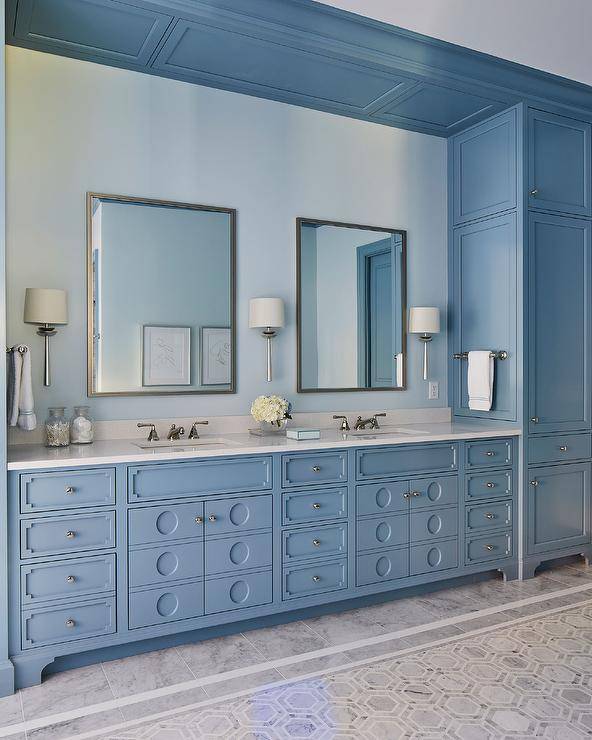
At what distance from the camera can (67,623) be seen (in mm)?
2439

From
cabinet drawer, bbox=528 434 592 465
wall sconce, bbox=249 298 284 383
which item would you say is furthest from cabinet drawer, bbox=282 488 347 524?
cabinet drawer, bbox=528 434 592 465

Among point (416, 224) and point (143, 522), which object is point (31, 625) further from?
point (416, 224)

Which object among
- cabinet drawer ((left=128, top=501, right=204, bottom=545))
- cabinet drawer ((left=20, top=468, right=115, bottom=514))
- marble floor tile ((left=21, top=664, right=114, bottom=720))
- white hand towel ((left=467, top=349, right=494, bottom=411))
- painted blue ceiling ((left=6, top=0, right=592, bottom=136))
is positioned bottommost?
marble floor tile ((left=21, top=664, right=114, bottom=720))

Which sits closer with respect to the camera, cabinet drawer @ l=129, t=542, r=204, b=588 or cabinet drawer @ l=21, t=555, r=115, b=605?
cabinet drawer @ l=21, t=555, r=115, b=605

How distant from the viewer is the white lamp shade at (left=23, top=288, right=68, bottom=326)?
109 inches

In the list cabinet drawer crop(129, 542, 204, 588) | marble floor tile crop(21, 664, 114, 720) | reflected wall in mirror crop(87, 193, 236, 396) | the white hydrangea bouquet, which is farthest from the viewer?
the white hydrangea bouquet

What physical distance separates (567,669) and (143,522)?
176 cm

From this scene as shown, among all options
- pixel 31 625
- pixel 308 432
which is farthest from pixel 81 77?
pixel 31 625

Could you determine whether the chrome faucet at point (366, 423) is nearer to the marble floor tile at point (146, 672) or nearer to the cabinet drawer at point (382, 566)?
the cabinet drawer at point (382, 566)

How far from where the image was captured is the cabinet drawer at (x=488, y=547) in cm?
343

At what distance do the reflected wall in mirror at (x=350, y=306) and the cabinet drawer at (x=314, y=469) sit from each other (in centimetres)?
63

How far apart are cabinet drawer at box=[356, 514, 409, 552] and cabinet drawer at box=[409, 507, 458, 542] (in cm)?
5

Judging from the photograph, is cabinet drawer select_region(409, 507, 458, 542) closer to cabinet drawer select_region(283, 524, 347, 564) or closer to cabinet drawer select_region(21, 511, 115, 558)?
cabinet drawer select_region(283, 524, 347, 564)

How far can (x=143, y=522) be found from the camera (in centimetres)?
258
